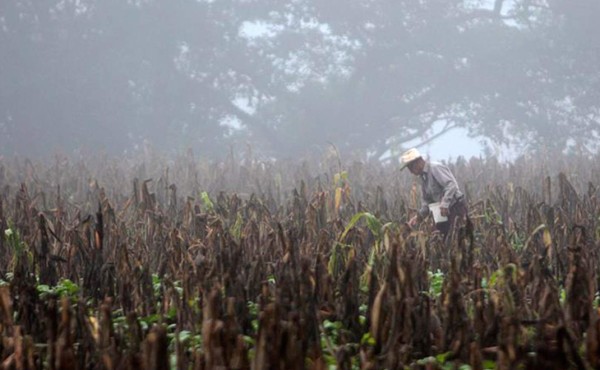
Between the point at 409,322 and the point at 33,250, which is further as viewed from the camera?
the point at 33,250

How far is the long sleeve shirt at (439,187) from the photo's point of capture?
8781 millimetres

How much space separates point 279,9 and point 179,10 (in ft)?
10.3

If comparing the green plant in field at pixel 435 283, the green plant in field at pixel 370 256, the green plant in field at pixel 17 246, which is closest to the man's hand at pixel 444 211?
the green plant in field at pixel 435 283

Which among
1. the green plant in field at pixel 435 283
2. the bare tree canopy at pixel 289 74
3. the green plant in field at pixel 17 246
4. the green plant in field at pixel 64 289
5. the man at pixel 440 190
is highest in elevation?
the bare tree canopy at pixel 289 74

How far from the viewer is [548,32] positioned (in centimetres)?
3114

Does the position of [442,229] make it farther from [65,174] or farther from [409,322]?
[65,174]

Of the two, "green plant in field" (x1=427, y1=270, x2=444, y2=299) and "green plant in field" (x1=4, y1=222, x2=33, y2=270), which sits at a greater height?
"green plant in field" (x1=4, y1=222, x2=33, y2=270)

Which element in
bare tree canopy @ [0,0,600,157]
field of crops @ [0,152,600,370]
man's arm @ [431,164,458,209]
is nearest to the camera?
field of crops @ [0,152,600,370]

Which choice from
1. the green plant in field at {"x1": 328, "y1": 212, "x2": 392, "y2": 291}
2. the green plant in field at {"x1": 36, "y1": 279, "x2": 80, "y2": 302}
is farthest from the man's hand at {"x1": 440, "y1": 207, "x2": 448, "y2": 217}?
the green plant in field at {"x1": 36, "y1": 279, "x2": 80, "y2": 302}

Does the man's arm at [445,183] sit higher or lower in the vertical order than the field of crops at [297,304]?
higher

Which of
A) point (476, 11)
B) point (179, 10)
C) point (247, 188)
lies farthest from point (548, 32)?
point (247, 188)

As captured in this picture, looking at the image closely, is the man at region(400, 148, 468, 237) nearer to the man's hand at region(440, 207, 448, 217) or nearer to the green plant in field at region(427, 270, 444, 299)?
the man's hand at region(440, 207, 448, 217)

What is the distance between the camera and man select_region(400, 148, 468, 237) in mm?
8789

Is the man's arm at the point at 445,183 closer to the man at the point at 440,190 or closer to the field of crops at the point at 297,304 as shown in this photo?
the man at the point at 440,190
